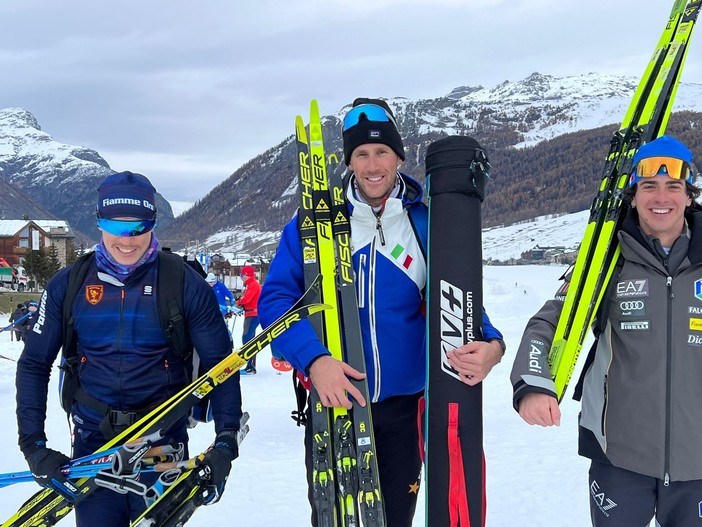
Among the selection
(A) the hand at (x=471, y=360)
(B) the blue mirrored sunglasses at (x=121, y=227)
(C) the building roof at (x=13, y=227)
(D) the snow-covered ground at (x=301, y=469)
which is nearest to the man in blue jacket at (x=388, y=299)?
(A) the hand at (x=471, y=360)

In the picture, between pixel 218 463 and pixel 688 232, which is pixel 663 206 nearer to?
pixel 688 232

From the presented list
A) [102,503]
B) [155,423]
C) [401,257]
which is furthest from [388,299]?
[102,503]

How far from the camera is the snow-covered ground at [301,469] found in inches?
170

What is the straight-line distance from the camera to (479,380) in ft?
8.19

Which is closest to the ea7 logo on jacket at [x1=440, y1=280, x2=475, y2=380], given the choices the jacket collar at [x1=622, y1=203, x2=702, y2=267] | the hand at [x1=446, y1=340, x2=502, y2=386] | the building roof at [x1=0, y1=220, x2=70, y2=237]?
the hand at [x1=446, y1=340, x2=502, y2=386]

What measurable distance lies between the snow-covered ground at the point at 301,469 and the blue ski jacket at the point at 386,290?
209 cm

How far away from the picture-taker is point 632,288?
96.6 inches

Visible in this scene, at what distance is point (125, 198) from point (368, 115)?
113 cm

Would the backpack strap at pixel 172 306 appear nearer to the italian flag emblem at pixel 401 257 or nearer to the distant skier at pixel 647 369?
the italian flag emblem at pixel 401 257

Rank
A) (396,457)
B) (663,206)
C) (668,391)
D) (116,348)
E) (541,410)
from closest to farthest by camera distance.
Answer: (541,410) → (668,391) → (663,206) → (116,348) → (396,457)

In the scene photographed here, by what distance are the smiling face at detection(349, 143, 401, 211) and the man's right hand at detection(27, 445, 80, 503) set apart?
1721 mm

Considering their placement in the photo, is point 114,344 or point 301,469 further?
point 301,469

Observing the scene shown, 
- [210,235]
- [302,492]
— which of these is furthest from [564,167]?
[302,492]

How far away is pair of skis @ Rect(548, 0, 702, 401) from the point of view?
2.53m
